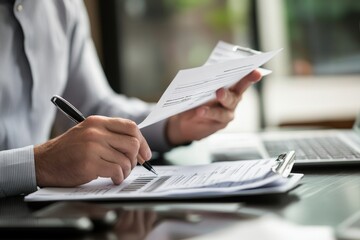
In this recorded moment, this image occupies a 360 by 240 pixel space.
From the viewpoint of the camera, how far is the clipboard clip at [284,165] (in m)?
0.89

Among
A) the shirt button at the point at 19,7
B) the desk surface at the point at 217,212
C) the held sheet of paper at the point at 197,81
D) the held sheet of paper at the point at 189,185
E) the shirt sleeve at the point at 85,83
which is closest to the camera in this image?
the desk surface at the point at 217,212

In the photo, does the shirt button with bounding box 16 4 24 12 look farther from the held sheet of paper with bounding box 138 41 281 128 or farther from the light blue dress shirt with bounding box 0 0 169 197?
the held sheet of paper with bounding box 138 41 281 128

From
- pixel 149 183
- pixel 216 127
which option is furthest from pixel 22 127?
pixel 149 183

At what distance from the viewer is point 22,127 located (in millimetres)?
1369

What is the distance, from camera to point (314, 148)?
1168 mm

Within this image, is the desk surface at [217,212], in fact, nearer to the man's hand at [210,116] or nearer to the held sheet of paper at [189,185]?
the held sheet of paper at [189,185]

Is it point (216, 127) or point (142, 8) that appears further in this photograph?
point (142, 8)

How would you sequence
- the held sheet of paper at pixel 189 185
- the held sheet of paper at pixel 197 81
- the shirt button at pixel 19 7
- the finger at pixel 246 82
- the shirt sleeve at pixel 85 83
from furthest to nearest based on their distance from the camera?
the shirt sleeve at pixel 85 83 → the shirt button at pixel 19 7 → the finger at pixel 246 82 → the held sheet of paper at pixel 197 81 → the held sheet of paper at pixel 189 185

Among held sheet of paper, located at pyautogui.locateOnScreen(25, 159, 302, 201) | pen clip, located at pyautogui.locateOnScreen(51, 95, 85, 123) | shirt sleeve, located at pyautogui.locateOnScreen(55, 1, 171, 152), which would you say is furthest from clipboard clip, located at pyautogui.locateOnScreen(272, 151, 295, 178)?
shirt sleeve, located at pyautogui.locateOnScreen(55, 1, 171, 152)

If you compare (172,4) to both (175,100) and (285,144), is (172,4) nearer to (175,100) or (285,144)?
(285,144)

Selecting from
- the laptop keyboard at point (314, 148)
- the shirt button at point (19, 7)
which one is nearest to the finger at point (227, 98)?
the laptop keyboard at point (314, 148)

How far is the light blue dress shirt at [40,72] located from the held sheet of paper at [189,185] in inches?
15.7

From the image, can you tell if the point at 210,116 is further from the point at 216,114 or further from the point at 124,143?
the point at 124,143

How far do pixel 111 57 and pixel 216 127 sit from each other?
7.86 ft
